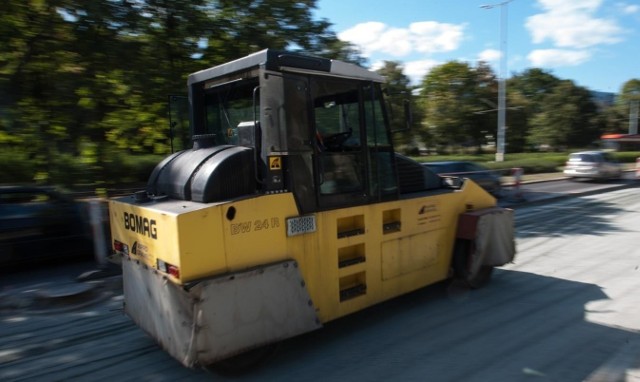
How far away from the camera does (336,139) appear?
174 inches

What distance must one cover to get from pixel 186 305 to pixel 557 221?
10523mm

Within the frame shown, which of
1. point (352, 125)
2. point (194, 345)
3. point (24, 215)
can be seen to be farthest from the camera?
point (24, 215)

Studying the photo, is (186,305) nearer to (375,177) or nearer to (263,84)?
(263,84)

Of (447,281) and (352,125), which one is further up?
(352,125)

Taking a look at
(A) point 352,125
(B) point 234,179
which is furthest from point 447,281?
(B) point 234,179

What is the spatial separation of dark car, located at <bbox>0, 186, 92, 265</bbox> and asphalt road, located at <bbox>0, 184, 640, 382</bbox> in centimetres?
107

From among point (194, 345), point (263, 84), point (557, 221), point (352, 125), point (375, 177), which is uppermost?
point (263, 84)

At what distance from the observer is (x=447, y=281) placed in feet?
19.5

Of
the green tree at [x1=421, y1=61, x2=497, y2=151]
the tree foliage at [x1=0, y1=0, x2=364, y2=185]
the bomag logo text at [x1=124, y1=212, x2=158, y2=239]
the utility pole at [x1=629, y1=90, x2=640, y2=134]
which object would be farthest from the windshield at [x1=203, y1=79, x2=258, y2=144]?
the utility pole at [x1=629, y1=90, x2=640, y2=134]

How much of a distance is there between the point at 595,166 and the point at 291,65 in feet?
74.0

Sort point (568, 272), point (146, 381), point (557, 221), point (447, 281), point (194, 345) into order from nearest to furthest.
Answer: point (194, 345) → point (146, 381) → point (447, 281) → point (568, 272) → point (557, 221)

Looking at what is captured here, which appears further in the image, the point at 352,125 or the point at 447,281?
the point at 447,281

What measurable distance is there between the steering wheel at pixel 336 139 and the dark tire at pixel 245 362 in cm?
191

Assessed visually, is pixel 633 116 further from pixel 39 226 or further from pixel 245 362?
pixel 245 362
